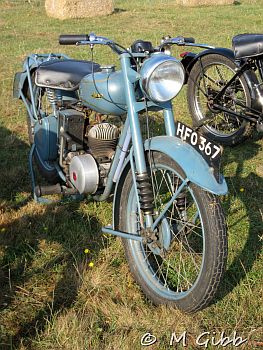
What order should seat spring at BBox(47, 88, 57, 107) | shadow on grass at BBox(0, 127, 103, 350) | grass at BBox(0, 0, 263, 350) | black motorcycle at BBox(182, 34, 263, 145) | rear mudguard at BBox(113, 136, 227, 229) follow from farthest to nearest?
black motorcycle at BBox(182, 34, 263, 145)
seat spring at BBox(47, 88, 57, 107)
shadow on grass at BBox(0, 127, 103, 350)
grass at BBox(0, 0, 263, 350)
rear mudguard at BBox(113, 136, 227, 229)

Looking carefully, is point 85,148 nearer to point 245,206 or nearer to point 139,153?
point 139,153

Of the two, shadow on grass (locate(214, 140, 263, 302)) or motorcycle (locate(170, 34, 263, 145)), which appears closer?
shadow on grass (locate(214, 140, 263, 302))

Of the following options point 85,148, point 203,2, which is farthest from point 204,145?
point 203,2

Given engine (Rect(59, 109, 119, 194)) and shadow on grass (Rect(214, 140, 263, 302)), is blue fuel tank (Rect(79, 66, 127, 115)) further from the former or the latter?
shadow on grass (Rect(214, 140, 263, 302))

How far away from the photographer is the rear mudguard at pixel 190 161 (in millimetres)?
2383

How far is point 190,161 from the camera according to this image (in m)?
2.47

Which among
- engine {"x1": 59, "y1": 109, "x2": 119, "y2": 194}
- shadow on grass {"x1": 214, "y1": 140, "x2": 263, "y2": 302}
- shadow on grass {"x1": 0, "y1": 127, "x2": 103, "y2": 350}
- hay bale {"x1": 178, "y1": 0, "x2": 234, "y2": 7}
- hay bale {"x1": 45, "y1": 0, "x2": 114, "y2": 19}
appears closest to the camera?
shadow on grass {"x1": 0, "y1": 127, "x2": 103, "y2": 350}

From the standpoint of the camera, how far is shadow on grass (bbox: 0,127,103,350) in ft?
8.77

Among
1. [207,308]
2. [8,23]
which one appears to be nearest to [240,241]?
[207,308]

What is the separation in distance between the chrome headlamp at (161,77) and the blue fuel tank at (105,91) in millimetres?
450

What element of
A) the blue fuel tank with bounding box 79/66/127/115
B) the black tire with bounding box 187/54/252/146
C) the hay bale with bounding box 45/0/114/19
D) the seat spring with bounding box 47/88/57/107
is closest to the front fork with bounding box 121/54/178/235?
the blue fuel tank with bounding box 79/66/127/115

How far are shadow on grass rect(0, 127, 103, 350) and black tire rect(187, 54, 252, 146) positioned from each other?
83.4 inches

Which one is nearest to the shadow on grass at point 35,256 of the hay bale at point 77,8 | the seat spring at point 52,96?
the seat spring at point 52,96

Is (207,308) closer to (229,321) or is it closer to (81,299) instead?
(229,321)
